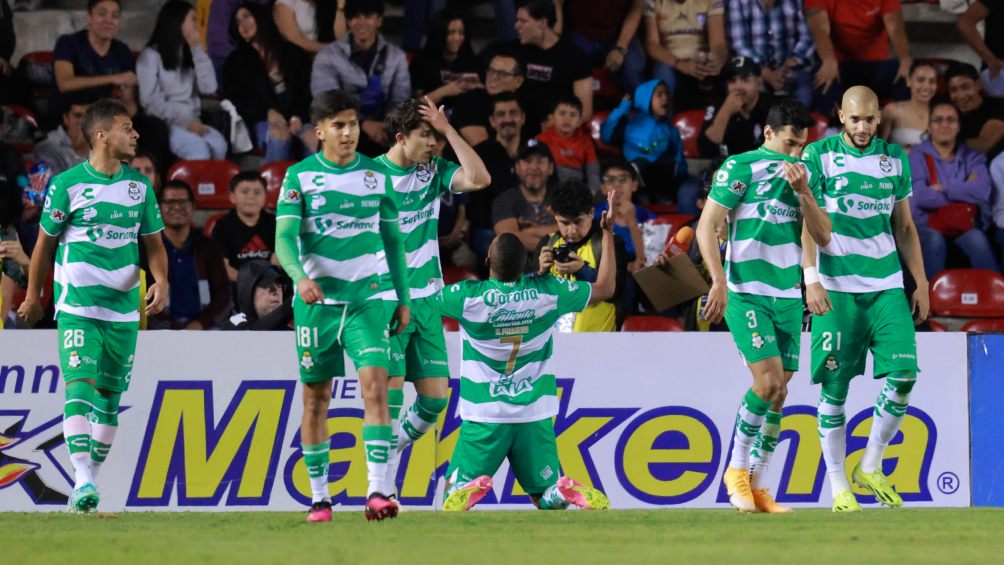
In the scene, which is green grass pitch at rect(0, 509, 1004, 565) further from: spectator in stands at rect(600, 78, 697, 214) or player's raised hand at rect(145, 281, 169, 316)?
spectator in stands at rect(600, 78, 697, 214)

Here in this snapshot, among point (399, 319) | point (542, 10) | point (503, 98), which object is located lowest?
point (399, 319)

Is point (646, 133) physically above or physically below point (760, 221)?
above

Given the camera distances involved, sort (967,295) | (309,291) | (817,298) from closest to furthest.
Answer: (309,291) < (817,298) < (967,295)

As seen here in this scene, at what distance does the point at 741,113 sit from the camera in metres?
15.2

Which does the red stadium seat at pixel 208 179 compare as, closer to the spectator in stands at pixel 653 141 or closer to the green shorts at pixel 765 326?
the spectator in stands at pixel 653 141

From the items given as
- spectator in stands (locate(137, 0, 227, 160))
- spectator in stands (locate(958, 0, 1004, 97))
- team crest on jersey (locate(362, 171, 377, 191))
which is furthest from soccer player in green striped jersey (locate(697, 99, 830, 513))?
spectator in stands (locate(958, 0, 1004, 97))

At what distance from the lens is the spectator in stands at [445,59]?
15.2 metres

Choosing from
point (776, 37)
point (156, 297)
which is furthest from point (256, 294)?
point (776, 37)

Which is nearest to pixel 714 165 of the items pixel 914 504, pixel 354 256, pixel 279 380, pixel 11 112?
pixel 914 504

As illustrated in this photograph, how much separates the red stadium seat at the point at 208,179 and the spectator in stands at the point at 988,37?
26.8 feet

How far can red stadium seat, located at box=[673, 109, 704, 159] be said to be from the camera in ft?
52.0

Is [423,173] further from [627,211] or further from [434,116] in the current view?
[627,211]

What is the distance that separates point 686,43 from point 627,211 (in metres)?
3.40

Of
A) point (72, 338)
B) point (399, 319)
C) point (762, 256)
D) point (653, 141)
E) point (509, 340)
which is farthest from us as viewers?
point (653, 141)
